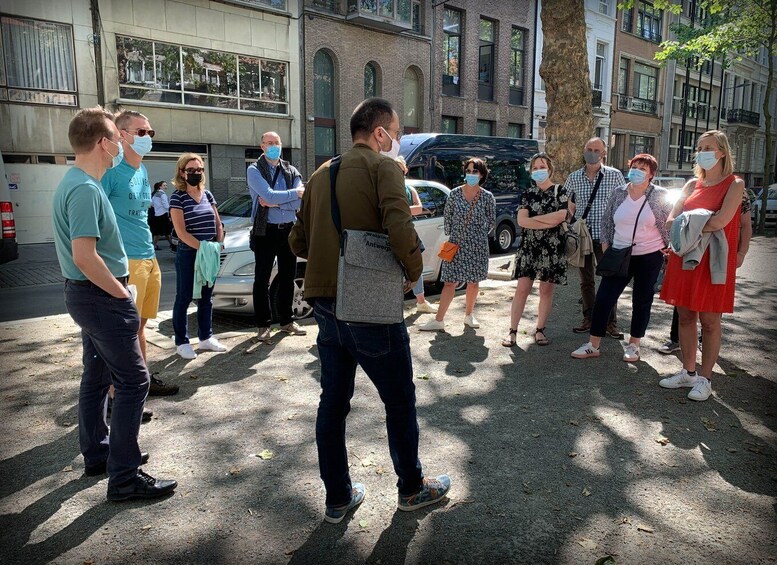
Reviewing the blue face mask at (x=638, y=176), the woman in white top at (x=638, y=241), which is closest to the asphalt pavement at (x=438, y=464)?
the woman in white top at (x=638, y=241)

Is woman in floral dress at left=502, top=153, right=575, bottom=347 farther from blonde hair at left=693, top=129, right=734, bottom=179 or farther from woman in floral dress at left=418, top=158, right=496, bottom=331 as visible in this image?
blonde hair at left=693, top=129, right=734, bottom=179

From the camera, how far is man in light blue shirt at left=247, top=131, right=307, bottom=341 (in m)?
5.81

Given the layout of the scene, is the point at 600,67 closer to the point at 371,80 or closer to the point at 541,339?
the point at 371,80

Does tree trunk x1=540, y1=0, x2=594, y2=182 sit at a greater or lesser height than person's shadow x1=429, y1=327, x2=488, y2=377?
greater

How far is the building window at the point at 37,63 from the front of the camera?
16.9m

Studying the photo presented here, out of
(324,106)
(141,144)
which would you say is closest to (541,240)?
(141,144)

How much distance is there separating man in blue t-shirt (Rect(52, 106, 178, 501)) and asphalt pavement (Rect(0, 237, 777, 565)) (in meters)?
0.22

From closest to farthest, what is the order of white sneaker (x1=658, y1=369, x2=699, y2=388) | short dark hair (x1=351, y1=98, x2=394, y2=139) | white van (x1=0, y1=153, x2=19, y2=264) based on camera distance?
1. short dark hair (x1=351, y1=98, x2=394, y2=139)
2. white sneaker (x1=658, y1=369, x2=699, y2=388)
3. white van (x1=0, y1=153, x2=19, y2=264)

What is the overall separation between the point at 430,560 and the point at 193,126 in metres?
19.6

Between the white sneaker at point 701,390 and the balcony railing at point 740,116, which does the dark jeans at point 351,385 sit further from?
the balcony railing at point 740,116

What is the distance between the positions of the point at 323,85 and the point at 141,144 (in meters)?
20.7

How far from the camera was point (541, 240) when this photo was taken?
602 centimetres

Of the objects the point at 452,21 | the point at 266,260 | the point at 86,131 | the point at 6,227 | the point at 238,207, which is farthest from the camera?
the point at 452,21

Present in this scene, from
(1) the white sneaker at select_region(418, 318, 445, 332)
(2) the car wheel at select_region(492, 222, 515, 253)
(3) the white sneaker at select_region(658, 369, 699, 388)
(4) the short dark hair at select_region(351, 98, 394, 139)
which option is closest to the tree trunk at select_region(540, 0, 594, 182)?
(2) the car wheel at select_region(492, 222, 515, 253)
